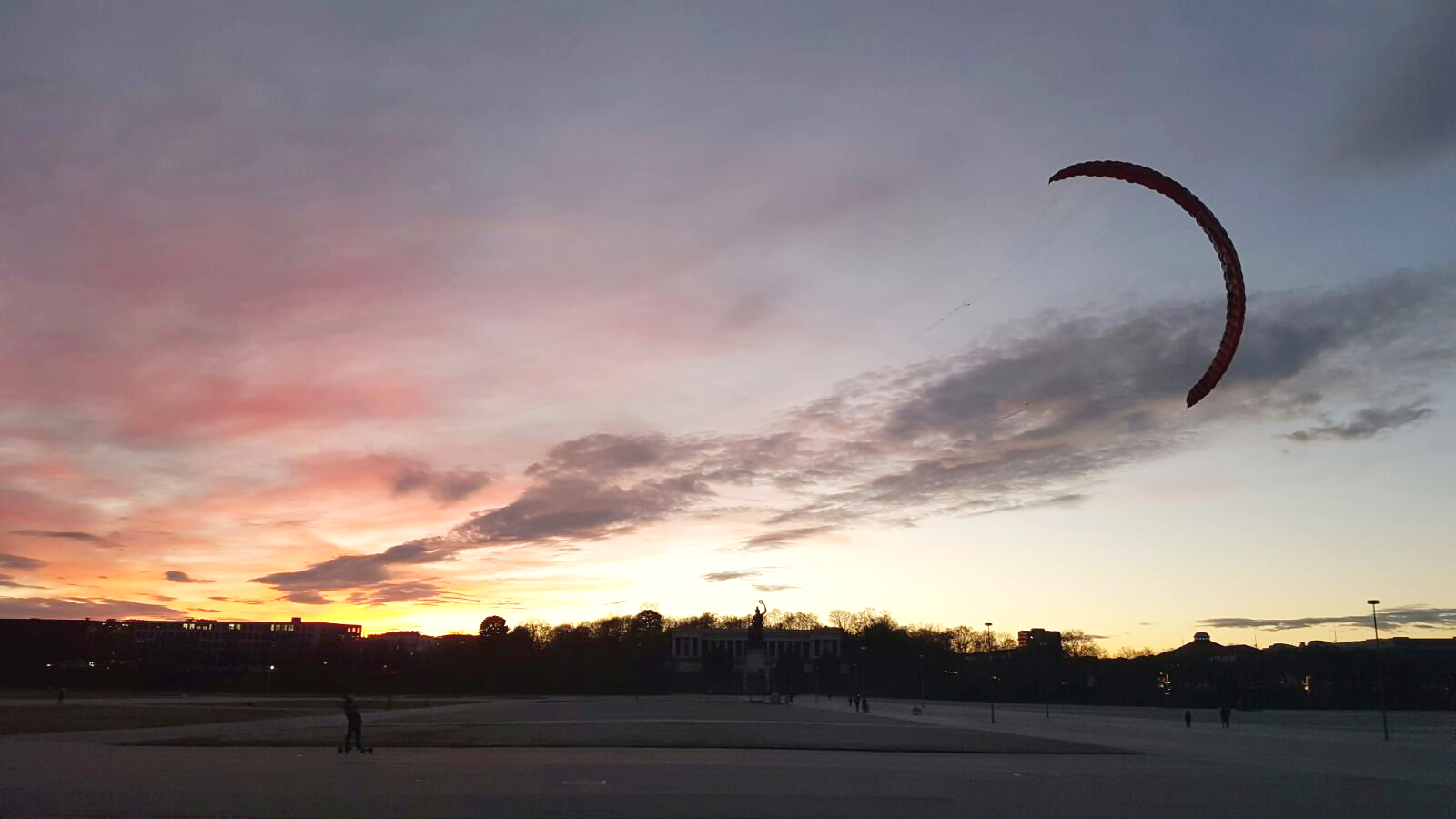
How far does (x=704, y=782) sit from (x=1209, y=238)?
19.2 meters

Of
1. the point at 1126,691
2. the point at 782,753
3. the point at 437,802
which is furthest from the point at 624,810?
the point at 1126,691

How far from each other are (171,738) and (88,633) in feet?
613

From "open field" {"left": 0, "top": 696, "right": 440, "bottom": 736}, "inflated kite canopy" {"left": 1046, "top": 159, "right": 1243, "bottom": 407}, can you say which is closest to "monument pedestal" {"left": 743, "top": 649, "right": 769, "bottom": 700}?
"open field" {"left": 0, "top": 696, "right": 440, "bottom": 736}

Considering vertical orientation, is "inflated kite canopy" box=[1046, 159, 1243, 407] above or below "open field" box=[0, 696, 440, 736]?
above

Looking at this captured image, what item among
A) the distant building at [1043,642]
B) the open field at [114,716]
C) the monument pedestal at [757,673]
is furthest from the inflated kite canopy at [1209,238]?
the distant building at [1043,642]

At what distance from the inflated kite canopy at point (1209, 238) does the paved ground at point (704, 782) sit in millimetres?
10466

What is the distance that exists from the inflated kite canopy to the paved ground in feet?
34.3

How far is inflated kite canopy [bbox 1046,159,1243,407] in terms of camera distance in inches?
1010

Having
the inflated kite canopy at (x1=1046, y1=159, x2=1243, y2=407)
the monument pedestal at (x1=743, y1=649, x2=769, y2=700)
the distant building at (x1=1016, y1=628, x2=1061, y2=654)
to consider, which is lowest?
the monument pedestal at (x1=743, y1=649, x2=769, y2=700)

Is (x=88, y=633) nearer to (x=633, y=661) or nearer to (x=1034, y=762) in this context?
(x=633, y=661)

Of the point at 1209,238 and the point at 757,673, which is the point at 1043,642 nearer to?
the point at 757,673

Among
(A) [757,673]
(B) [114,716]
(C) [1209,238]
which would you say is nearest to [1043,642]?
(A) [757,673]

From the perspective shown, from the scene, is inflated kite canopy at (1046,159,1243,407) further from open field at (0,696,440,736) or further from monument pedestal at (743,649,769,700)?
monument pedestal at (743,649,769,700)

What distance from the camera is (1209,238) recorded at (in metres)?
26.0
